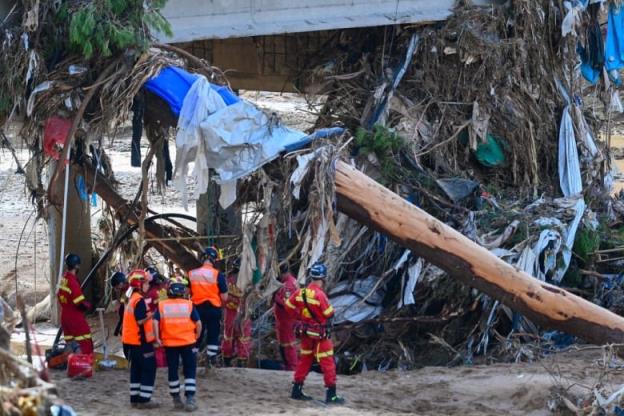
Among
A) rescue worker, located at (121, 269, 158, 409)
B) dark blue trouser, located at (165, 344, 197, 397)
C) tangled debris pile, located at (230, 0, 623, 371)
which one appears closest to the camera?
dark blue trouser, located at (165, 344, 197, 397)

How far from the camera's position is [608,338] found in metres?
13.0

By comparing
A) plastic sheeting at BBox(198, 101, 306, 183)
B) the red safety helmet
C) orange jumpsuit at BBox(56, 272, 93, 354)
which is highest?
plastic sheeting at BBox(198, 101, 306, 183)

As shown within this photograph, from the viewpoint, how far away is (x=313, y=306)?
11508mm

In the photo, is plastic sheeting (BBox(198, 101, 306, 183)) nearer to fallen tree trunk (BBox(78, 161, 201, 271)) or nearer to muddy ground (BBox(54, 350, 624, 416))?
muddy ground (BBox(54, 350, 624, 416))

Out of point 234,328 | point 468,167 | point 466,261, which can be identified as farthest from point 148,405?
point 468,167

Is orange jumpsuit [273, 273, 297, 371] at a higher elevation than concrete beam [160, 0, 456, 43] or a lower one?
lower

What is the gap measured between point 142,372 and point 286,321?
2.71m

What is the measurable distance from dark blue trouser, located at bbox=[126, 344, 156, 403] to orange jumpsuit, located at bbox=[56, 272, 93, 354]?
142cm

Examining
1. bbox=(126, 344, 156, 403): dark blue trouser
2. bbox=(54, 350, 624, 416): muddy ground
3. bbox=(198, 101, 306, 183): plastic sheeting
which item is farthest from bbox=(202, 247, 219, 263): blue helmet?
bbox=(126, 344, 156, 403): dark blue trouser

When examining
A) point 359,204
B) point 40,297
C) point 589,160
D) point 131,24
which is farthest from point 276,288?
point 40,297

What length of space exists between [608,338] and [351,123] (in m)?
5.46

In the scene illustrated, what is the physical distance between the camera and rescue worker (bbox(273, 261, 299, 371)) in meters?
13.3

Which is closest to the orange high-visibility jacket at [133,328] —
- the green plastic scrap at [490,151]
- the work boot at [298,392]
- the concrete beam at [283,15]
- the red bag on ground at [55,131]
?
the work boot at [298,392]

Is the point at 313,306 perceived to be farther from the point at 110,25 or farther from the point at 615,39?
the point at 615,39
